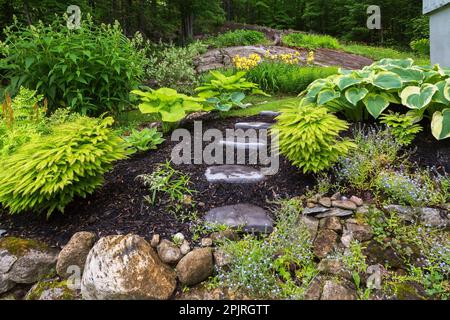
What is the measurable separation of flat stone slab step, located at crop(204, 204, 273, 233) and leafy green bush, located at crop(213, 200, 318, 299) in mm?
92

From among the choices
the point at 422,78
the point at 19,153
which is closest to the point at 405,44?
the point at 422,78

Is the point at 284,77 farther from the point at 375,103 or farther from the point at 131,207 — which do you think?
the point at 131,207

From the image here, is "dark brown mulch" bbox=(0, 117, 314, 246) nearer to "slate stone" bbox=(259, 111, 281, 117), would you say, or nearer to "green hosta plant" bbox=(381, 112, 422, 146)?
"green hosta plant" bbox=(381, 112, 422, 146)

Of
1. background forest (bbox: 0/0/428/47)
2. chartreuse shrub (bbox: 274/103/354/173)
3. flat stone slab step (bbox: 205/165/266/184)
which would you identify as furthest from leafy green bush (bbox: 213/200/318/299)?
background forest (bbox: 0/0/428/47)

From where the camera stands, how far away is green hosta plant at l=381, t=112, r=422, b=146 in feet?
10.0

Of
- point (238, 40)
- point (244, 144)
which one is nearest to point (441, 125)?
point (244, 144)

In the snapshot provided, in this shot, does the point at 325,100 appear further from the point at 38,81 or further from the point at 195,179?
the point at 38,81

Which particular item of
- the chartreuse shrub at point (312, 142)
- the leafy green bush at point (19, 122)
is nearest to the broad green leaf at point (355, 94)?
the chartreuse shrub at point (312, 142)

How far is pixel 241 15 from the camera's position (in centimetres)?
2178

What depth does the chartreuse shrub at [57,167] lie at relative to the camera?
2.41 m

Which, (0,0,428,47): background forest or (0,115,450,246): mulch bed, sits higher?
(0,0,428,47): background forest

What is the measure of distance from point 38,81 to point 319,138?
10.7 ft

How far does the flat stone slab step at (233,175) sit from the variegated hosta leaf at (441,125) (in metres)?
1.52

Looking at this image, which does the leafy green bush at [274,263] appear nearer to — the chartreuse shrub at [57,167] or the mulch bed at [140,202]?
the mulch bed at [140,202]
